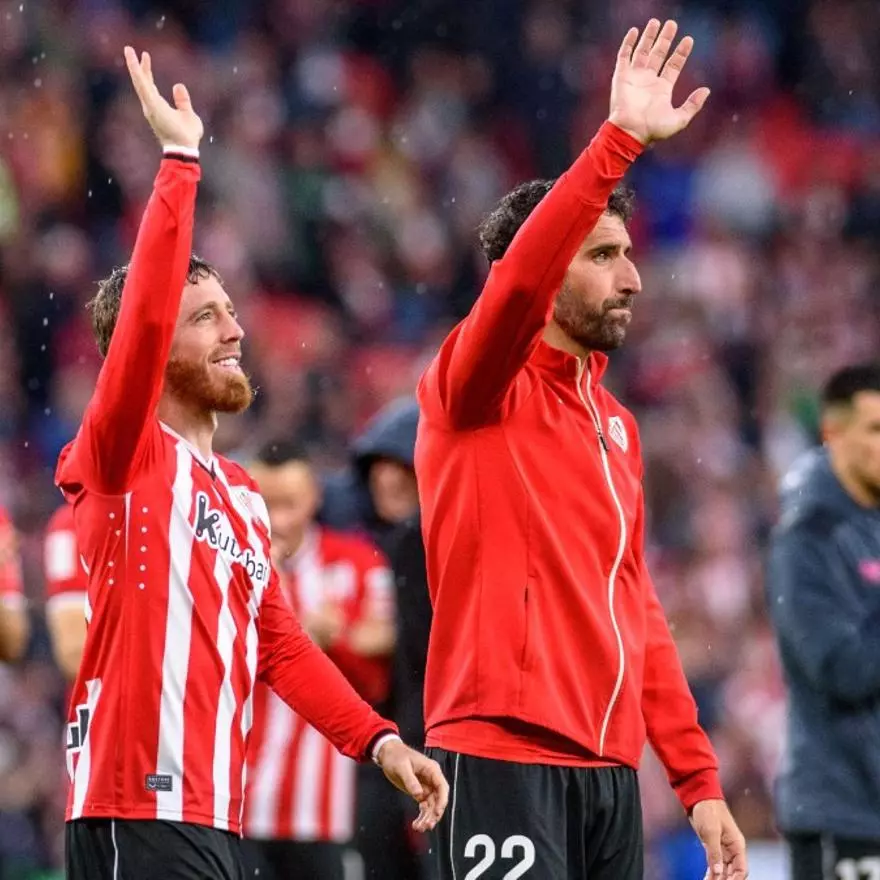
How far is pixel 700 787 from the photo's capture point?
4461 mm

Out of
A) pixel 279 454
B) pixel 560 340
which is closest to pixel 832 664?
pixel 560 340

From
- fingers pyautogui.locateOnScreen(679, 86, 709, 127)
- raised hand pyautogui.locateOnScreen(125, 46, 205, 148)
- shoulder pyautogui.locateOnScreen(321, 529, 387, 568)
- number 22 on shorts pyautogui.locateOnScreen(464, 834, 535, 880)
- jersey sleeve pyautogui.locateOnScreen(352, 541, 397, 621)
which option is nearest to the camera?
raised hand pyautogui.locateOnScreen(125, 46, 205, 148)

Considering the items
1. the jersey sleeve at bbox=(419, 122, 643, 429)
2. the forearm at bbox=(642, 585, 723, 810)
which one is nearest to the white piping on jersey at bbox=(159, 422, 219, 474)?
the jersey sleeve at bbox=(419, 122, 643, 429)

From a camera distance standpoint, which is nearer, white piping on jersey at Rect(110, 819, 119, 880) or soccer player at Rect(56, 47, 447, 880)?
soccer player at Rect(56, 47, 447, 880)

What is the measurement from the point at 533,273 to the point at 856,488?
2.37 metres

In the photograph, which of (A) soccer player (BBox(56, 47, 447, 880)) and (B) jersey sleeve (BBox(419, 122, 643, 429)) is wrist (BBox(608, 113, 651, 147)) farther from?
(A) soccer player (BBox(56, 47, 447, 880))

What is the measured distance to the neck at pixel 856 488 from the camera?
6000 millimetres

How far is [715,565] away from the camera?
11.3 metres

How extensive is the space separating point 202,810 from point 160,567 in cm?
46

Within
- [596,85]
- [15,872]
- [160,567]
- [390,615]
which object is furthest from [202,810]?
[596,85]

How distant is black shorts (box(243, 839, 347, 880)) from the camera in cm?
657

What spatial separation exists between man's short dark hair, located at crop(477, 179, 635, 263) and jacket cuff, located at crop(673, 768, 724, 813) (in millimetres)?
1158

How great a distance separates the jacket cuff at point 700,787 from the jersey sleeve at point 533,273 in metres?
0.98

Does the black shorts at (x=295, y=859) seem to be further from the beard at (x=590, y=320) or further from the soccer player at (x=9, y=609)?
the beard at (x=590, y=320)
